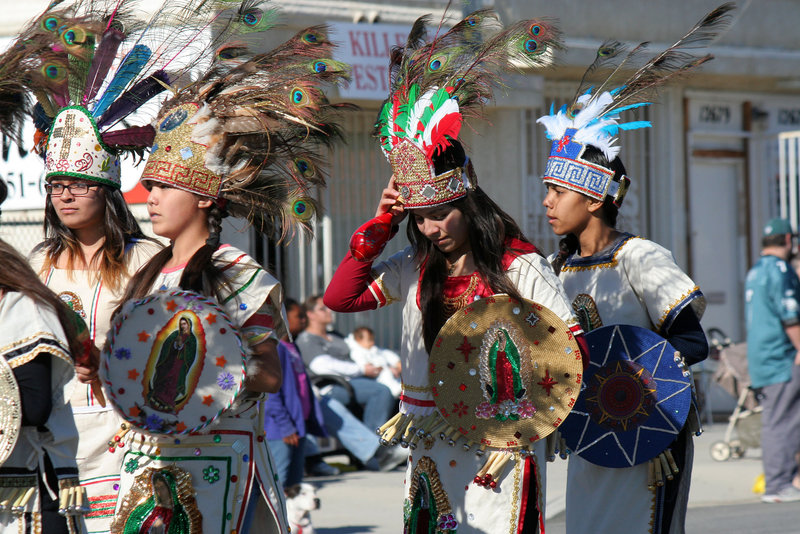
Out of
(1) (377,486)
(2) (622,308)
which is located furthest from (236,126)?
(1) (377,486)

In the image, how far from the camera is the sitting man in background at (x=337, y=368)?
998 centimetres

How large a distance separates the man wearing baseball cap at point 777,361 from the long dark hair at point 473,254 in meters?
4.99

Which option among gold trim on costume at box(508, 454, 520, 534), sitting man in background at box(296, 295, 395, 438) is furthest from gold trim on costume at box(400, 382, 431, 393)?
sitting man in background at box(296, 295, 395, 438)

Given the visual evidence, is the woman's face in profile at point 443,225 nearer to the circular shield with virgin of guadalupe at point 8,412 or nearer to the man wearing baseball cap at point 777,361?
the circular shield with virgin of guadalupe at point 8,412

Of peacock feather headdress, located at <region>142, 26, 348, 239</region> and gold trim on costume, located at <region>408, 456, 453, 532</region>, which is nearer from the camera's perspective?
peacock feather headdress, located at <region>142, 26, 348, 239</region>

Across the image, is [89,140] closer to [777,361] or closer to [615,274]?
[615,274]

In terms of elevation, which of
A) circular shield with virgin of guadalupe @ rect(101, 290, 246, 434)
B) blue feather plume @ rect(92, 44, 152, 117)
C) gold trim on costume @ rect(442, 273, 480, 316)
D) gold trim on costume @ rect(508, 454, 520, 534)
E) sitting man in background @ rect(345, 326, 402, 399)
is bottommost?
sitting man in background @ rect(345, 326, 402, 399)

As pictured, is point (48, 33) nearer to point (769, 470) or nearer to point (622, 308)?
point (622, 308)

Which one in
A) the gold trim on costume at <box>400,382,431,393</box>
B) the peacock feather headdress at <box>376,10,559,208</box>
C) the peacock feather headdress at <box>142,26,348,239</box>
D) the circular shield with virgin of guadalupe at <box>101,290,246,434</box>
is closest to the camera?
the circular shield with virgin of guadalupe at <box>101,290,246,434</box>

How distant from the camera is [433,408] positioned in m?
3.81

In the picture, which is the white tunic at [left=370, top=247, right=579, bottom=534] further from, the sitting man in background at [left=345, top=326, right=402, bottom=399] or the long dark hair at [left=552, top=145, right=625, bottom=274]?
the sitting man in background at [left=345, top=326, right=402, bottom=399]

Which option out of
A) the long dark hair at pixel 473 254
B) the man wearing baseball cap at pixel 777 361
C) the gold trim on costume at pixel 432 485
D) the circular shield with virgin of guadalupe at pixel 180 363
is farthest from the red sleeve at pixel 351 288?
the man wearing baseball cap at pixel 777 361

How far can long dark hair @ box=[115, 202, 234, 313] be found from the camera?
3.44m

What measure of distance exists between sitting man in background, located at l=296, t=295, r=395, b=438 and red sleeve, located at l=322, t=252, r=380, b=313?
5940mm
